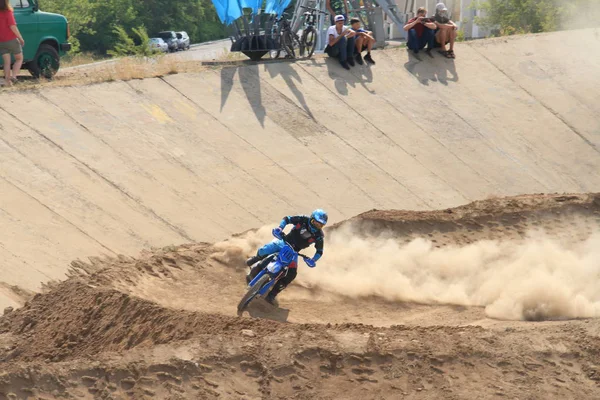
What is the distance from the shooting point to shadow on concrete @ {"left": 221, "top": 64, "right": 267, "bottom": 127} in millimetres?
20500

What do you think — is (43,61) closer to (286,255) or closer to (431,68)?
Result: (431,68)

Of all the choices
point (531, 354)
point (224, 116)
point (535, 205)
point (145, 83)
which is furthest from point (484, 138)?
point (531, 354)

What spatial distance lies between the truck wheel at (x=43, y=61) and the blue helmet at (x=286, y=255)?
10.4m

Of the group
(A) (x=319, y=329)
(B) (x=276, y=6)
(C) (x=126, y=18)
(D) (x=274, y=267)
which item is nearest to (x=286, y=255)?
(D) (x=274, y=267)

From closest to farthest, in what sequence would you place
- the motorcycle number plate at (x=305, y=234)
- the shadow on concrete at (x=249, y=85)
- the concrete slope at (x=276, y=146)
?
the motorcycle number plate at (x=305, y=234), the concrete slope at (x=276, y=146), the shadow on concrete at (x=249, y=85)

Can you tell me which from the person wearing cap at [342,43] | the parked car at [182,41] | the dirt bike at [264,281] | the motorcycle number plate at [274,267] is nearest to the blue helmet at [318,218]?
the dirt bike at [264,281]

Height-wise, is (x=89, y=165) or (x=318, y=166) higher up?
(x=89, y=165)

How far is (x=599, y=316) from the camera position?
536 inches

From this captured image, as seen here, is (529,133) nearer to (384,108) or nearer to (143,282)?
(384,108)

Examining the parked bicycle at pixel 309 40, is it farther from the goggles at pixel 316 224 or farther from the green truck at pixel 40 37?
the goggles at pixel 316 224

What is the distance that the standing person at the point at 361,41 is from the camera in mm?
22391

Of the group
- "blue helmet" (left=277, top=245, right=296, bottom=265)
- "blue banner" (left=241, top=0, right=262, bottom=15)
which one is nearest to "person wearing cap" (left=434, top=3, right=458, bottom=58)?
"blue banner" (left=241, top=0, right=262, bottom=15)

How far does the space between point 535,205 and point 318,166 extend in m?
4.79

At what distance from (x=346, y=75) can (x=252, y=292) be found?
10.8 m
